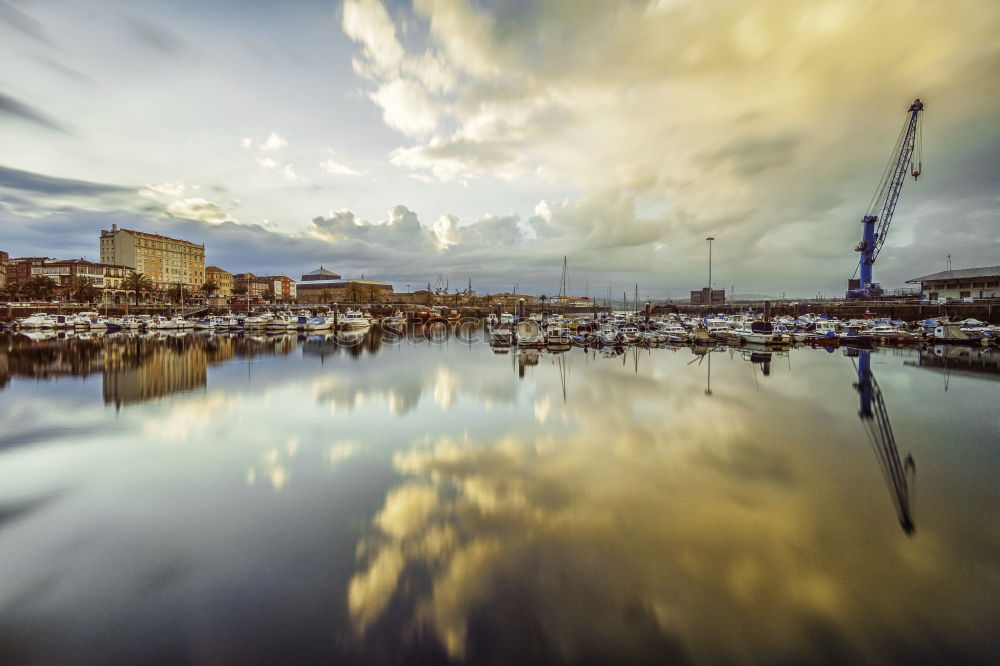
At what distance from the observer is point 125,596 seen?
203 inches

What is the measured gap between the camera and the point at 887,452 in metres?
10.7

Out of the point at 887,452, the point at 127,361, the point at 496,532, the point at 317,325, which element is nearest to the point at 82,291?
the point at 317,325

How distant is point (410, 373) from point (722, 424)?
1667 cm

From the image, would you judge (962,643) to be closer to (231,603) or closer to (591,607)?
(591,607)

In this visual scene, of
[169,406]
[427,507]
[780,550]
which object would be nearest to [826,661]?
[780,550]

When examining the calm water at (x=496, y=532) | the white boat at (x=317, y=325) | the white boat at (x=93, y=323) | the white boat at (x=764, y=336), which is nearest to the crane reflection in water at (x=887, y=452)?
the calm water at (x=496, y=532)

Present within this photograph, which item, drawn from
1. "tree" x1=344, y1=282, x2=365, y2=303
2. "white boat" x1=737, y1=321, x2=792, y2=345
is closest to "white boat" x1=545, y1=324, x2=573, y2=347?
"white boat" x1=737, y1=321, x2=792, y2=345

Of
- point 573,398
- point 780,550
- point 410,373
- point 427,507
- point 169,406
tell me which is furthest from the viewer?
point 410,373

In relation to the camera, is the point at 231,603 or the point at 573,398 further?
the point at 573,398

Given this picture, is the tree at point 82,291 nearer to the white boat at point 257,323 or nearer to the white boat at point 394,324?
the white boat at point 257,323

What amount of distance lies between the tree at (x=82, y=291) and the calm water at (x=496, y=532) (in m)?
72.5

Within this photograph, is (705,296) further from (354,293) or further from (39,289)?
(39,289)

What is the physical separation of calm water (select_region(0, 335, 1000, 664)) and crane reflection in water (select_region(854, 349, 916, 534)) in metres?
0.07

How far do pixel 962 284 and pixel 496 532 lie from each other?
82.6m
